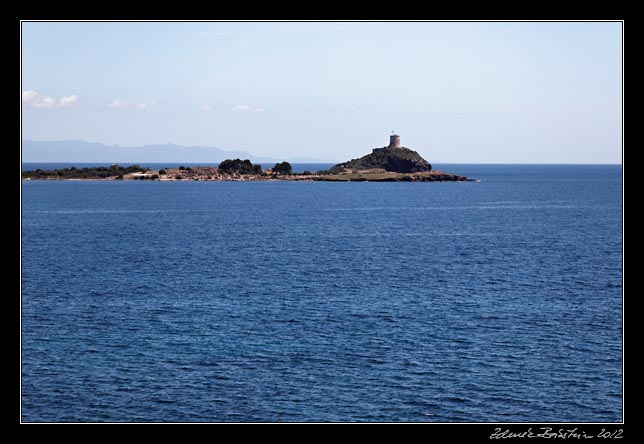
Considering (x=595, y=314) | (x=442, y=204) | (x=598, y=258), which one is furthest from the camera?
(x=442, y=204)

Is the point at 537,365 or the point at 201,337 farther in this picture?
the point at 201,337

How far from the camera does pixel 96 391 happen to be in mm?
36969

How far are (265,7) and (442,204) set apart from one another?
137 meters

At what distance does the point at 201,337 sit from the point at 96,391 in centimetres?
964

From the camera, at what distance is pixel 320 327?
47.8 m

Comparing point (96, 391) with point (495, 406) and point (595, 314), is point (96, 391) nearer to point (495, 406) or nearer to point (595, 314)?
point (495, 406)

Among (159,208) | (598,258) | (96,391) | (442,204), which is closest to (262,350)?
(96,391)

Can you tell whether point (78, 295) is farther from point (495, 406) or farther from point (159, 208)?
point (159, 208)

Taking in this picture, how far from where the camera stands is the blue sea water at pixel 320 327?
35.8m

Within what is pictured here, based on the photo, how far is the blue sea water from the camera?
35.8 meters
